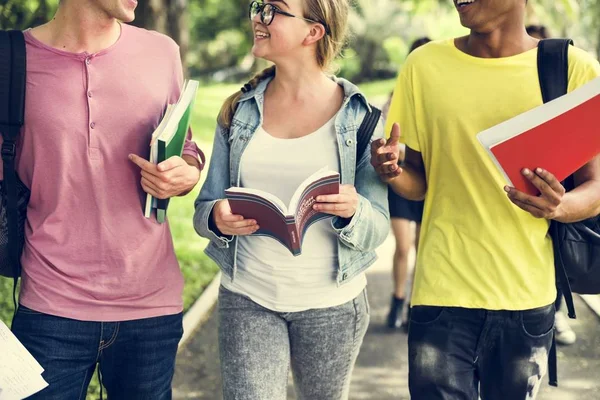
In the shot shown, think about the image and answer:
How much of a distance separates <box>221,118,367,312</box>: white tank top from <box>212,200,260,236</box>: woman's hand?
182 mm

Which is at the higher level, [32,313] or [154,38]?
[154,38]

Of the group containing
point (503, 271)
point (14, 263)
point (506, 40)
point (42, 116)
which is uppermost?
point (506, 40)

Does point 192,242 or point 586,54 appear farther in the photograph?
point 192,242

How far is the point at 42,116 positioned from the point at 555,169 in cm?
179

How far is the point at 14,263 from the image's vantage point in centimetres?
313

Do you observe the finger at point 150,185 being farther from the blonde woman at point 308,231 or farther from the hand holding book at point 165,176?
the blonde woman at point 308,231

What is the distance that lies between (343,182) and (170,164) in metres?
0.66

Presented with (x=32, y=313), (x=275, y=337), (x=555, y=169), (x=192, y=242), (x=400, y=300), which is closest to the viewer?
(x=555, y=169)

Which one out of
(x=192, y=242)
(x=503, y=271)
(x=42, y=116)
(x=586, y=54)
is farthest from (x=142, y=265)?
(x=192, y=242)

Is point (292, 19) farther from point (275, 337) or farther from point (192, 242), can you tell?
point (192, 242)

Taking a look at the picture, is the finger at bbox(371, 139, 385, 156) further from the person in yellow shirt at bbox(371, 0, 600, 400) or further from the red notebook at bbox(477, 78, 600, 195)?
the red notebook at bbox(477, 78, 600, 195)

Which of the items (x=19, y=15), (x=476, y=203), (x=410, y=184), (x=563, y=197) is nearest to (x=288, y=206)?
(x=410, y=184)

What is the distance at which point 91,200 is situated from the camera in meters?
3.13

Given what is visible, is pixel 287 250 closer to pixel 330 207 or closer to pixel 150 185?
pixel 330 207
